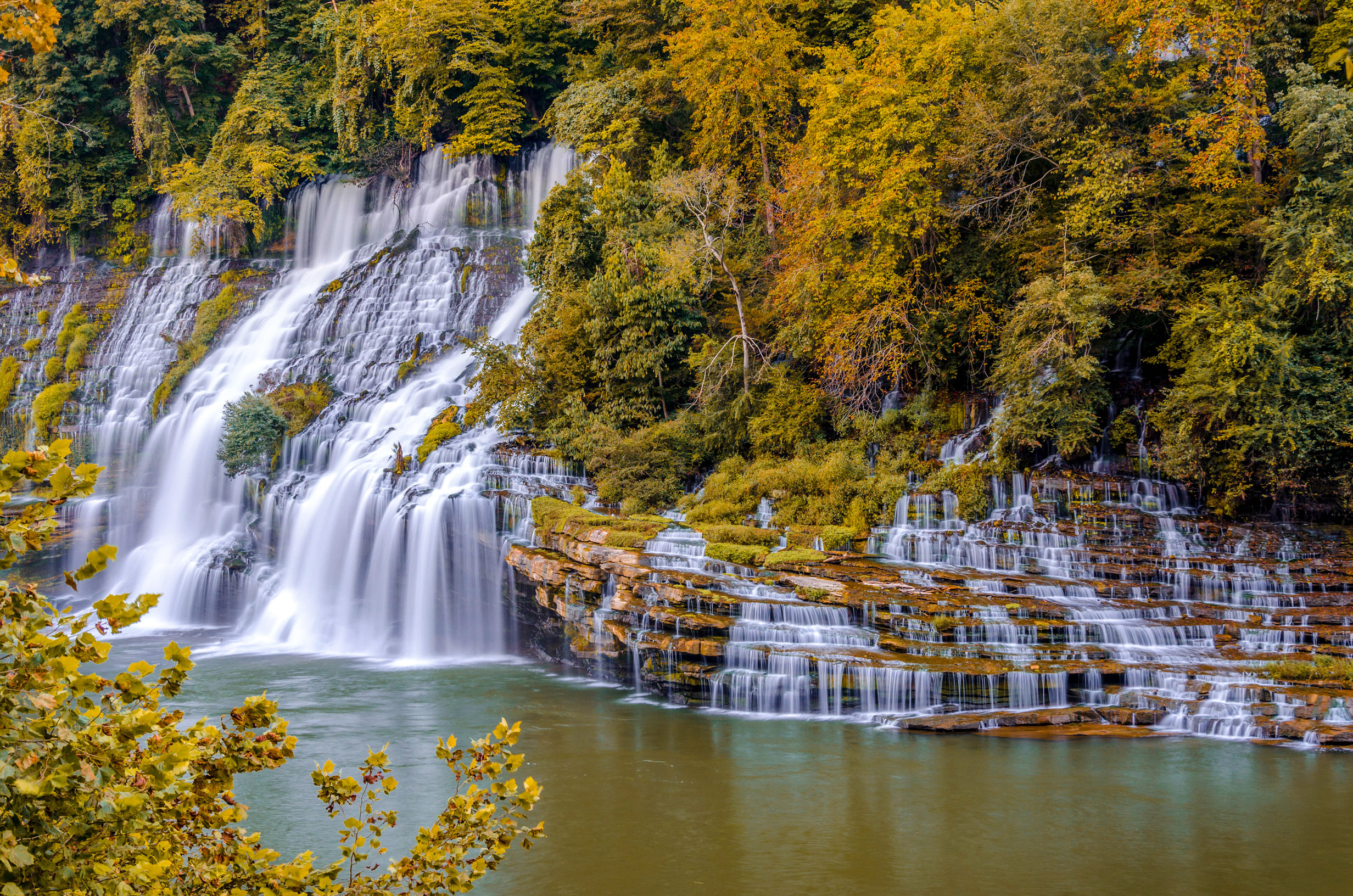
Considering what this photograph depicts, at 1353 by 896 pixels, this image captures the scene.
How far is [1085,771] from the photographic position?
11656 millimetres

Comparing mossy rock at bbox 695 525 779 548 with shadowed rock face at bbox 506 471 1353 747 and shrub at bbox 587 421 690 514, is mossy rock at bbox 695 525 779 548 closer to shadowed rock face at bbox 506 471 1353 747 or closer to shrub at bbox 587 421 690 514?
shadowed rock face at bbox 506 471 1353 747

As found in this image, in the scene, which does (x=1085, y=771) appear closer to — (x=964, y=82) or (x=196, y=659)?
(x=964, y=82)

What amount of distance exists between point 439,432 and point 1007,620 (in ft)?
53.8

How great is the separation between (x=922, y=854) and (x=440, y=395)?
842 inches

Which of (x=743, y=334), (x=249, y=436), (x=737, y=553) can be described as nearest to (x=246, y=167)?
(x=249, y=436)

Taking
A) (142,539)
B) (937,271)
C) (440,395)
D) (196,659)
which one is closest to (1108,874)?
(937,271)

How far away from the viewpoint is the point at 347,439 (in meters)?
26.2

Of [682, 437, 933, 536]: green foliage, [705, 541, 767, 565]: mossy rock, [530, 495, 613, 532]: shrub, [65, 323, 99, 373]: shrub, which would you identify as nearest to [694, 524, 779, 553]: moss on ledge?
[705, 541, 767, 565]: mossy rock

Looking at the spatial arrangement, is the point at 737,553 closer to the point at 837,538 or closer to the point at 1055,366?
the point at 837,538

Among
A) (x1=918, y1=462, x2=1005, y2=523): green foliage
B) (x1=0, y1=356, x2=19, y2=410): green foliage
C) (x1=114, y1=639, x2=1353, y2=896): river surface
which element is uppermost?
(x1=0, y1=356, x2=19, y2=410): green foliage

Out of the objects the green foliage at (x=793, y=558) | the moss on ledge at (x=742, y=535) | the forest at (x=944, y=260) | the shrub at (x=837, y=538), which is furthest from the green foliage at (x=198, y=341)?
the shrub at (x=837, y=538)

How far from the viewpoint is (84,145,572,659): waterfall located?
21.7 m

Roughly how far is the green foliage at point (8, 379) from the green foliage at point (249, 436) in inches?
581

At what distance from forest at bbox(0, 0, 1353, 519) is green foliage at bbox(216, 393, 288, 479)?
18.0 ft
